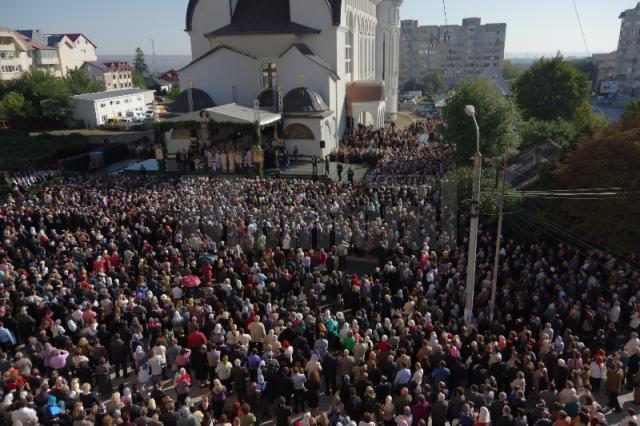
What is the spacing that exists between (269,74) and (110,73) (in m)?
68.9

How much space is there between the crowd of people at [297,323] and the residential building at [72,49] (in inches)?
3012

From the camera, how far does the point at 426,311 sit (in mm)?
12188

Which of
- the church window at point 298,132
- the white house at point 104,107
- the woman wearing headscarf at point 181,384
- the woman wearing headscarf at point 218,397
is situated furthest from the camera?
the white house at point 104,107

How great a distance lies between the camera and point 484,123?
1041 inches

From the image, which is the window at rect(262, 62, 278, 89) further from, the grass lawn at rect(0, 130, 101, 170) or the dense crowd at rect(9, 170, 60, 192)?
the dense crowd at rect(9, 170, 60, 192)

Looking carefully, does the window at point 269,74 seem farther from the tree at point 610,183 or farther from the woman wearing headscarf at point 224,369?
the woman wearing headscarf at point 224,369

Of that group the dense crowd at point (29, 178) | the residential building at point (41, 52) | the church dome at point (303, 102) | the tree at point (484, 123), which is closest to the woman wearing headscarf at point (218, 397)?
the tree at point (484, 123)

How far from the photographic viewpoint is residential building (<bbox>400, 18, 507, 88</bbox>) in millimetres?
132000

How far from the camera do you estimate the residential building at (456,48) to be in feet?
433

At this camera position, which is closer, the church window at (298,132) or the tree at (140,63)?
the church window at (298,132)

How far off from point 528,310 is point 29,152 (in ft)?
125

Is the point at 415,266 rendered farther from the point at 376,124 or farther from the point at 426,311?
the point at 376,124

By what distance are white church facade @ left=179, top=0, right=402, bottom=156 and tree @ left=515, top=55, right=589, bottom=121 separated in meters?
18.2

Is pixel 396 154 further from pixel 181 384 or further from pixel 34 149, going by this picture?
pixel 34 149
